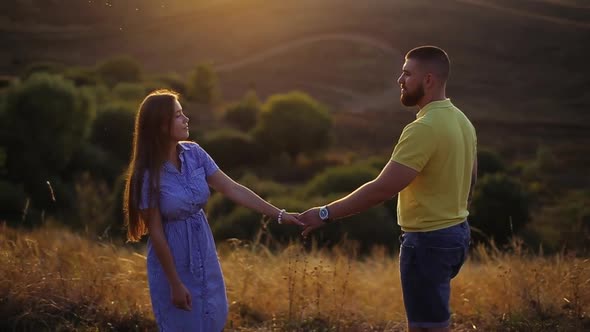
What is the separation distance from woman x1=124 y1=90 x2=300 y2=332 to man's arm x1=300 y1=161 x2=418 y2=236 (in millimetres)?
731

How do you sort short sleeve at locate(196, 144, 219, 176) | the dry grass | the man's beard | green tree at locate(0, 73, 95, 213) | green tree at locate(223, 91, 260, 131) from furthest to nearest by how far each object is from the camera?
green tree at locate(223, 91, 260, 131)
green tree at locate(0, 73, 95, 213)
the dry grass
short sleeve at locate(196, 144, 219, 176)
the man's beard

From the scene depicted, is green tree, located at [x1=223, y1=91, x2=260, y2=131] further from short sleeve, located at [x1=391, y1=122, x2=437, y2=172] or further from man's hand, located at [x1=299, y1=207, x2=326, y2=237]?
short sleeve, located at [x1=391, y1=122, x2=437, y2=172]

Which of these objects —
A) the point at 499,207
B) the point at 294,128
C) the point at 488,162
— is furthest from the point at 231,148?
the point at 499,207

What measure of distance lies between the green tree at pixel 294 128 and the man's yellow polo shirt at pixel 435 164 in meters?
43.0

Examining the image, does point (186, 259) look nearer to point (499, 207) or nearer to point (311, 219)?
point (311, 219)

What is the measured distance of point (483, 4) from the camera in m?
46.6

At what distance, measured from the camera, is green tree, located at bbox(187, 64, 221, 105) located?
60.7 m

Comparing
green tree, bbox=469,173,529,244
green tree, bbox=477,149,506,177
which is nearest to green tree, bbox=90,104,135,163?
green tree, bbox=477,149,506,177

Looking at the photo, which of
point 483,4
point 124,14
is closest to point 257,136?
point 483,4

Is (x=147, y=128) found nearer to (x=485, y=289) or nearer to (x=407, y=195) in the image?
(x=407, y=195)

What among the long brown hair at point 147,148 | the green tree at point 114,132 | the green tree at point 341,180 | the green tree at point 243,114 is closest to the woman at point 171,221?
the long brown hair at point 147,148

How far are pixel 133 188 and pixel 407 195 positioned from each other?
132cm

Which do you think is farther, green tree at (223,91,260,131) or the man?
green tree at (223,91,260,131)

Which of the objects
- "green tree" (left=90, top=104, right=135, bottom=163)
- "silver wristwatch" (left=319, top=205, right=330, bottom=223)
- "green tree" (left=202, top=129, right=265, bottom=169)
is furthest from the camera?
"green tree" (left=202, top=129, right=265, bottom=169)
